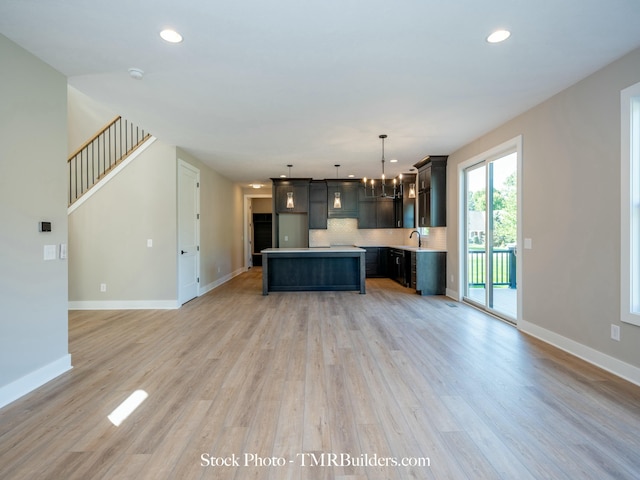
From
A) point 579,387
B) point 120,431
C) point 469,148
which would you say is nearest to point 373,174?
point 469,148

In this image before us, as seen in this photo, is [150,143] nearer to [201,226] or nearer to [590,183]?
[201,226]

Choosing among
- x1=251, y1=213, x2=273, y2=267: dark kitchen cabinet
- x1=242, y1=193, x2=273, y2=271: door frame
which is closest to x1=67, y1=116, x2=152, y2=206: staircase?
x1=242, y1=193, x2=273, y2=271: door frame

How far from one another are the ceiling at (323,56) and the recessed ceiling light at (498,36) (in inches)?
1.7

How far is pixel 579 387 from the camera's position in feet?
8.25

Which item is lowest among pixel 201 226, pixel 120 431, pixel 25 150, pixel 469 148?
pixel 120 431

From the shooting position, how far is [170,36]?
242 cm

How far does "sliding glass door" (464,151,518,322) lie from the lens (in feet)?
14.7

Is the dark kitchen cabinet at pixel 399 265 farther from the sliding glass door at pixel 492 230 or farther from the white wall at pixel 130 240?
the white wall at pixel 130 240

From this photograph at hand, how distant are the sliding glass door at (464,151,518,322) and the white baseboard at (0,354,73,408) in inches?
205

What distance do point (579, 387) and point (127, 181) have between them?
6431mm

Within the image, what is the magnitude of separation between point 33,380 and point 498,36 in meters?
4.63

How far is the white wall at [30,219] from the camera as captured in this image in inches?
95.1

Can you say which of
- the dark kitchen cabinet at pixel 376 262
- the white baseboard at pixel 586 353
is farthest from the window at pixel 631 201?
the dark kitchen cabinet at pixel 376 262

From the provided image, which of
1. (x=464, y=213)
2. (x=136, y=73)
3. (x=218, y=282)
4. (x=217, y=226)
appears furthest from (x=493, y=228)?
(x=218, y=282)
